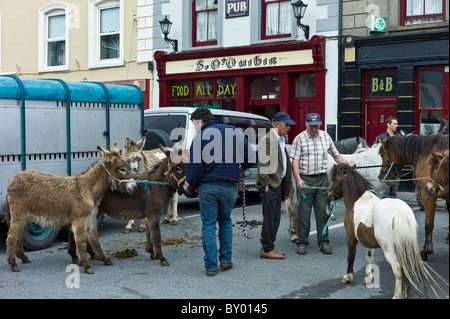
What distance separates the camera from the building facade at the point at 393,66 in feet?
47.0

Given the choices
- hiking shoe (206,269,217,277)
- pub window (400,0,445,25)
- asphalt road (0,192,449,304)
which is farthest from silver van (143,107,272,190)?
pub window (400,0,445,25)

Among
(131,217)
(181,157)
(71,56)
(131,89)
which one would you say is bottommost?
(131,217)

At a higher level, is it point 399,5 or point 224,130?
point 399,5

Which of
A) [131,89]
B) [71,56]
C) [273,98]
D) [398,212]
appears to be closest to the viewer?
[398,212]

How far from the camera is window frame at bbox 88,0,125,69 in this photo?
1992cm

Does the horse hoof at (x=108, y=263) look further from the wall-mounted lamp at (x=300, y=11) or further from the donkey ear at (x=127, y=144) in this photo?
the wall-mounted lamp at (x=300, y=11)

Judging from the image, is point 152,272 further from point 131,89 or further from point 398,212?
point 131,89

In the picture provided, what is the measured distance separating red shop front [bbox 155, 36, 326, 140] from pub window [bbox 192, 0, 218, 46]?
657 millimetres

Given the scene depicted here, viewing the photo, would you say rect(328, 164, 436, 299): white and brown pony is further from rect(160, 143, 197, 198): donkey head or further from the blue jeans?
rect(160, 143, 197, 198): donkey head

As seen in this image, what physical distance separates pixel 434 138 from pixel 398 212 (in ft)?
8.21

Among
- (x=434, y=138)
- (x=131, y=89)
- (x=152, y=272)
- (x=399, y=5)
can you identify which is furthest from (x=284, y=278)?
(x=399, y=5)

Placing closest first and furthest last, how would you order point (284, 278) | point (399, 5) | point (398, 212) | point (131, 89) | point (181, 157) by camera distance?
point (398, 212) → point (284, 278) → point (181, 157) → point (131, 89) → point (399, 5)

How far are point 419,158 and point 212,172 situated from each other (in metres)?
3.10

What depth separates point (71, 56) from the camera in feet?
69.2
